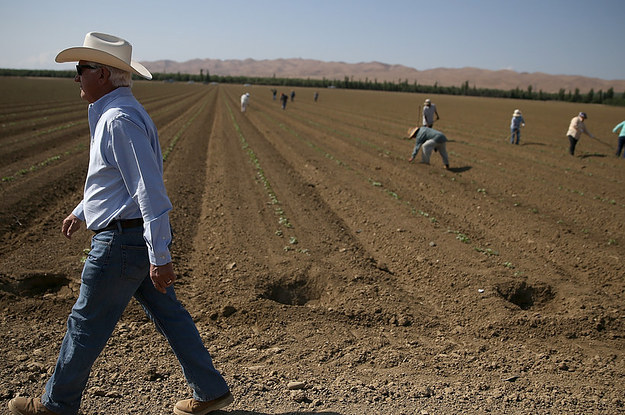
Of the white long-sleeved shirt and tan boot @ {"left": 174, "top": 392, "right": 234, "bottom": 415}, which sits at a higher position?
the white long-sleeved shirt

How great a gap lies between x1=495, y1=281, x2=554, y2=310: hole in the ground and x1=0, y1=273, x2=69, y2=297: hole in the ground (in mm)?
4879

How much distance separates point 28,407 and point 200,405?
0.98 m

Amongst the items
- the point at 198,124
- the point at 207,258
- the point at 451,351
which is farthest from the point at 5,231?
the point at 198,124

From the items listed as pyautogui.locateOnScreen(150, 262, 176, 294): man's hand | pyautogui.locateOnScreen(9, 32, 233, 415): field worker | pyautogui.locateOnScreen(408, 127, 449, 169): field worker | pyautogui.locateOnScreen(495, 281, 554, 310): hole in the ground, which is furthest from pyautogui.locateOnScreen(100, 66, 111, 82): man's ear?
pyautogui.locateOnScreen(408, 127, 449, 169): field worker

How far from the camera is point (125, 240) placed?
2.64 meters

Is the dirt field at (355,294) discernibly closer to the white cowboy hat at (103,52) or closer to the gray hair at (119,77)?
the gray hair at (119,77)

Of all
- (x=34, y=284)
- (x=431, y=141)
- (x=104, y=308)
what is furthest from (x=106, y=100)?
(x=431, y=141)

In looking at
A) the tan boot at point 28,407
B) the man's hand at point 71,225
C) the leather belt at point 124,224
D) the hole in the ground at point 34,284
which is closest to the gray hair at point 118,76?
the leather belt at point 124,224

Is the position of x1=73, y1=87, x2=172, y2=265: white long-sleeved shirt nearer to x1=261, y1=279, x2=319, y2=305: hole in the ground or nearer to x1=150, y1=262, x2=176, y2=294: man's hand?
x1=150, y1=262, x2=176, y2=294: man's hand

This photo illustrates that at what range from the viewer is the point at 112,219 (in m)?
2.63

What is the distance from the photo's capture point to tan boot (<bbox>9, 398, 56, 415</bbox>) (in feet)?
9.07

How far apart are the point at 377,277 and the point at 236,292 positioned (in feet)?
5.71

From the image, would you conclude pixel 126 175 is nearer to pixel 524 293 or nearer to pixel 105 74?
pixel 105 74

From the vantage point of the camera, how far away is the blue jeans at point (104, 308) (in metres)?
2.63
